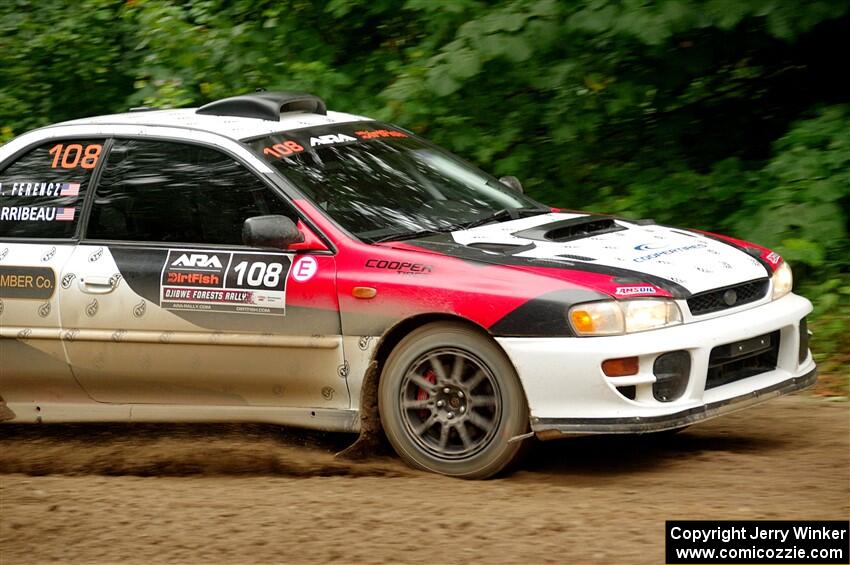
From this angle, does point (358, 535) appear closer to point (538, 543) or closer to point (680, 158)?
point (538, 543)

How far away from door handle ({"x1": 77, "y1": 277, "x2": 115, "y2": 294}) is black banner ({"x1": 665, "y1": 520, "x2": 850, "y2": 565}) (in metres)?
2.93

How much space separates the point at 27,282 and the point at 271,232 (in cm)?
137

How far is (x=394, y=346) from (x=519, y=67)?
3560mm

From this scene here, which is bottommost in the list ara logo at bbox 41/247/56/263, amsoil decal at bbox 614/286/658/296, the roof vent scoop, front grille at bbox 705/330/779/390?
front grille at bbox 705/330/779/390

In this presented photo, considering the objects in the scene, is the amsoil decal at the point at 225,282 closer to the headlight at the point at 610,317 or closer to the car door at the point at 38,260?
the car door at the point at 38,260

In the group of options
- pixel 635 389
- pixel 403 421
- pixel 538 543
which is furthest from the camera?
pixel 403 421

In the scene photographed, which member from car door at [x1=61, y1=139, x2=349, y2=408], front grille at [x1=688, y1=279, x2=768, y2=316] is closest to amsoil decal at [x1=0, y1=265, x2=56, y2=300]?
car door at [x1=61, y1=139, x2=349, y2=408]

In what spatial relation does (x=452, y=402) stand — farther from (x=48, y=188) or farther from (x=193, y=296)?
(x=48, y=188)

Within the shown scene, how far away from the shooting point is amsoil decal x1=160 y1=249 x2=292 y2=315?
5.92 meters

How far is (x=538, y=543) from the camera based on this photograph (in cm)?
457

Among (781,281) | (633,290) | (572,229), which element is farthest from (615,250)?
(781,281)

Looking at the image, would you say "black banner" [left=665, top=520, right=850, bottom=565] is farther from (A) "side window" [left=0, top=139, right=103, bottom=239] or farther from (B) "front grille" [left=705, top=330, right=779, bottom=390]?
(A) "side window" [left=0, top=139, right=103, bottom=239]

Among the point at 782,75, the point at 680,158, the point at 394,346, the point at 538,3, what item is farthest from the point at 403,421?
the point at 782,75

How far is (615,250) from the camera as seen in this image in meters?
5.89
